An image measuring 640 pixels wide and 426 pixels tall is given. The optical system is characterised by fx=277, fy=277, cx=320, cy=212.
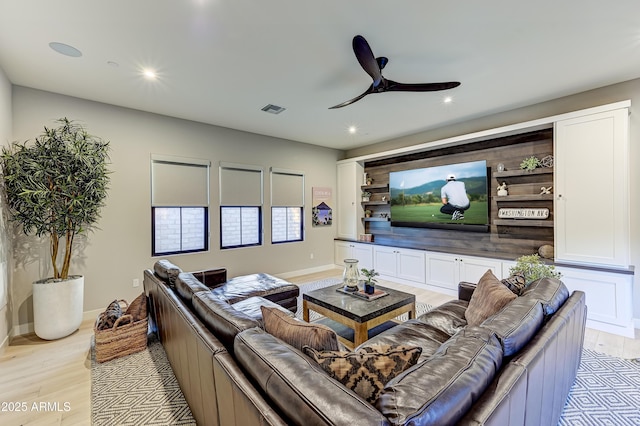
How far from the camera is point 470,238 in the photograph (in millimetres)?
4910

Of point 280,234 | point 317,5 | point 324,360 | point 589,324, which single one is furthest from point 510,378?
point 280,234

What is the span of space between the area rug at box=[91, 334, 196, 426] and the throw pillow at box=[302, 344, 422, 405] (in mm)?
1501

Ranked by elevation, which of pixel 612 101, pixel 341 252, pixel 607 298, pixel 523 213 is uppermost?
pixel 612 101

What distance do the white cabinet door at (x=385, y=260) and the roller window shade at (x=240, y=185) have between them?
262 centimetres

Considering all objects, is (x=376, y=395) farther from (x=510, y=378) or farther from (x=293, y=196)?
(x=293, y=196)

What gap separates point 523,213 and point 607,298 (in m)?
1.40

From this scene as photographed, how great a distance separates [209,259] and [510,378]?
459 centimetres

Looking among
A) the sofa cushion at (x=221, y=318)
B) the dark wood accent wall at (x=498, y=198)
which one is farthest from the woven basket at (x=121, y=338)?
the dark wood accent wall at (x=498, y=198)

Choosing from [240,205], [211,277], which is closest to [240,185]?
[240,205]

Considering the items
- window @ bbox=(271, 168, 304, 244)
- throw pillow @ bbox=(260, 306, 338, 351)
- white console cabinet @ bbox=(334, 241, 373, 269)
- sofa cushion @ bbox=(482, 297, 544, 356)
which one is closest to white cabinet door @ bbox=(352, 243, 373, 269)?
white console cabinet @ bbox=(334, 241, 373, 269)

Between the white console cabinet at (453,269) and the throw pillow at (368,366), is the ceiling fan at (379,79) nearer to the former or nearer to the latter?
the throw pillow at (368,366)

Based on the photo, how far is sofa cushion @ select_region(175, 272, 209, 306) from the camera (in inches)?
85.7

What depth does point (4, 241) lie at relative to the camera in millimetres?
2969

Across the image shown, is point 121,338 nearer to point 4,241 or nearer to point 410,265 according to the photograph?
point 4,241
